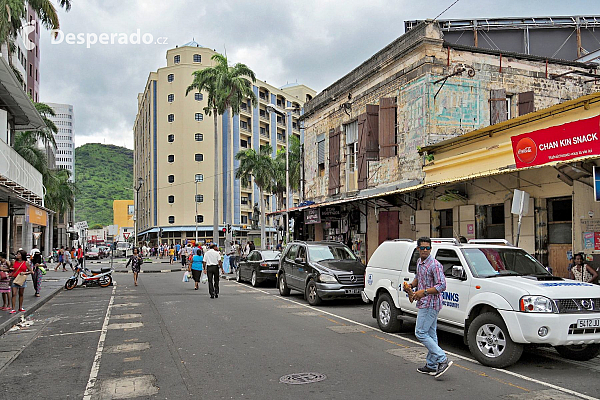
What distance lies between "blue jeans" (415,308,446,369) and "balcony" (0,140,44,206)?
11.5 metres

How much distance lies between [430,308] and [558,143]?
797cm

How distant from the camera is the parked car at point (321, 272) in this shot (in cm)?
1391

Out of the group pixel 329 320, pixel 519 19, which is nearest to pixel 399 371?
pixel 329 320

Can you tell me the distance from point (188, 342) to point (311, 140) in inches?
772

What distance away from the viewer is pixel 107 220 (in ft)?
428

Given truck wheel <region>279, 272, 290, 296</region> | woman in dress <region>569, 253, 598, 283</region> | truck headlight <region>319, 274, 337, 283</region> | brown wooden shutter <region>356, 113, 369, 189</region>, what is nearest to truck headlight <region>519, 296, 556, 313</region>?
woman in dress <region>569, 253, 598, 283</region>

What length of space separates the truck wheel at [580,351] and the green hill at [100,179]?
12759cm

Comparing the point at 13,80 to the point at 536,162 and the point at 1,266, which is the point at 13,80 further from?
the point at 536,162

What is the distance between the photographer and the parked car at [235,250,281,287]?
20297 millimetres

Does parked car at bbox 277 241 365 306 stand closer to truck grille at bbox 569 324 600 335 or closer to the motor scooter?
truck grille at bbox 569 324 600 335

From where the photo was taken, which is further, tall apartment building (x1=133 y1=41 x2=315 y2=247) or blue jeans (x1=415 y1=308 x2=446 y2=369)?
tall apartment building (x1=133 y1=41 x2=315 y2=247)

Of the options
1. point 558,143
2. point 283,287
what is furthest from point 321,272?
point 558,143

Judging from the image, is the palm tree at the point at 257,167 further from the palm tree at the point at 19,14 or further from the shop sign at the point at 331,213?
the palm tree at the point at 19,14

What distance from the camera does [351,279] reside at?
14.0 meters
